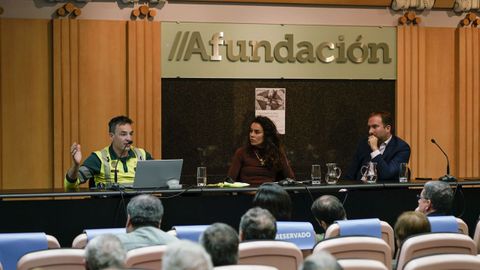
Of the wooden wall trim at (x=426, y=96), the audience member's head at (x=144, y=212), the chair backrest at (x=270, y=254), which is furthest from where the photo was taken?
the wooden wall trim at (x=426, y=96)

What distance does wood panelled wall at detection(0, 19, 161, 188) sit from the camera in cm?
974

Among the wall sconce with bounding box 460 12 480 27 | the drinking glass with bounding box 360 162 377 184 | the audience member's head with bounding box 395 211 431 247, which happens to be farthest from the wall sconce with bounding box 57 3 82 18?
the audience member's head with bounding box 395 211 431 247

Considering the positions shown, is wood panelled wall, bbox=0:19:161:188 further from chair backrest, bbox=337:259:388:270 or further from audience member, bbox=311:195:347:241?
chair backrest, bbox=337:259:388:270

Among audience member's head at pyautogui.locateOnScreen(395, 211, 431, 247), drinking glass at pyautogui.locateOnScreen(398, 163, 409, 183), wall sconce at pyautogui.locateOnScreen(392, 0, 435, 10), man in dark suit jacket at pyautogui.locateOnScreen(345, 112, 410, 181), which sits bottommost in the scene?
audience member's head at pyautogui.locateOnScreen(395, 211, 431, 247)

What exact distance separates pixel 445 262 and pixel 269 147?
4387mm

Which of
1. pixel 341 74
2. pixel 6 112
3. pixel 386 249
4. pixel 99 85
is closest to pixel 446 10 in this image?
pixel 341 74

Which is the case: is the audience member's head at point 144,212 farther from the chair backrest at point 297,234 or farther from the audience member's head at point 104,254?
the audience member's head at point 104,254

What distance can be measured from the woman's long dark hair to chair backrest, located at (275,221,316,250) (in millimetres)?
2891

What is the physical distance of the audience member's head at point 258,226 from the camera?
4.88 metres

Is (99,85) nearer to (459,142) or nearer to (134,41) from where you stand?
(134,41)

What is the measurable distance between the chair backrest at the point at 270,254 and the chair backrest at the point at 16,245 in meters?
1.34

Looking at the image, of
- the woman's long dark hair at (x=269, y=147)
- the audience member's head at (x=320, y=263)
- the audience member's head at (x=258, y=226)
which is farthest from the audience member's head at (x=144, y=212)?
the woman's long dark hair at (x=269, y=147)

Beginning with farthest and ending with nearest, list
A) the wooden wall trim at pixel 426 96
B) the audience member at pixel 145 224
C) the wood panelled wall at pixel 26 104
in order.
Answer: the wooden wall trim at pixel 426 96 → the wood panelled wall at pixel 26 104 → the audience member at pixel 145 224

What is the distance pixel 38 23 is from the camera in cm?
980
